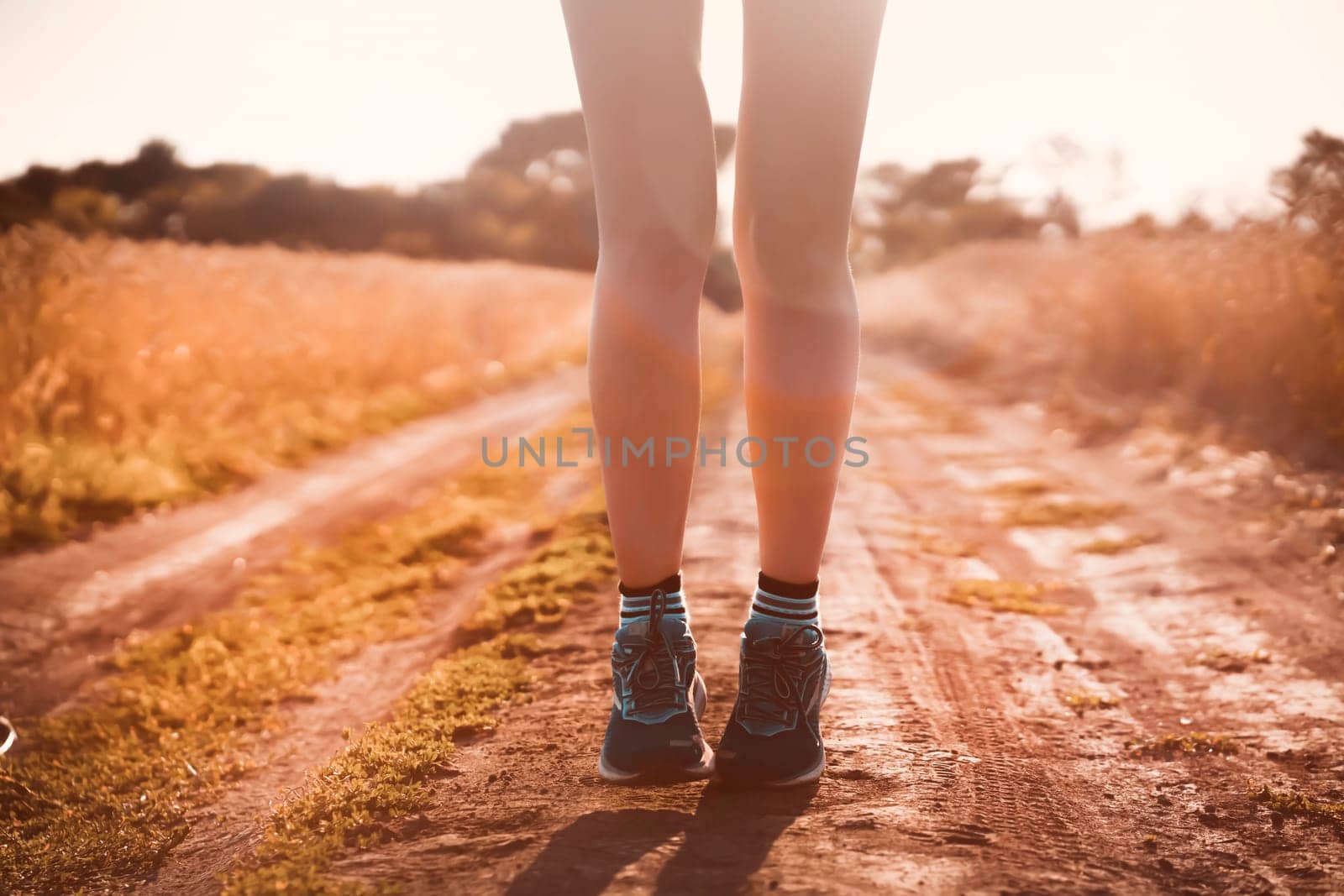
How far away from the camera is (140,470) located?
371 centimetres

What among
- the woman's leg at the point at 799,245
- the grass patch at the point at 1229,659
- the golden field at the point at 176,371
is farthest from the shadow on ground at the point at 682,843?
the golden field at the point at 176,371

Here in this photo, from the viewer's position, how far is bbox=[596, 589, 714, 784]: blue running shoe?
4.12 ft

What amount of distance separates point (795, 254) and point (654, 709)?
0.69m

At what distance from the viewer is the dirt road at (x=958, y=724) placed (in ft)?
3.49

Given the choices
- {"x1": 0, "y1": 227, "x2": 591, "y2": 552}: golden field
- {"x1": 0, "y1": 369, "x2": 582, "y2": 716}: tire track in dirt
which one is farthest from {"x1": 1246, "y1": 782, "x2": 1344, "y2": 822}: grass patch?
{"x1": 0, "y1": 227, "x2": 591, "y2": 552}: golden field

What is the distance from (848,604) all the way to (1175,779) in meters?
0.83

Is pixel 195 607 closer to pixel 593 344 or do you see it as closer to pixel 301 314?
pixel 593 344

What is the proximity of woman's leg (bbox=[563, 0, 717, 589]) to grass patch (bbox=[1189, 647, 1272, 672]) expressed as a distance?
47.0 inches

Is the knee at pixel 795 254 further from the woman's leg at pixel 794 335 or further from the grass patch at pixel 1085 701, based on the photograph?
the grass patch at pixel 1085 701

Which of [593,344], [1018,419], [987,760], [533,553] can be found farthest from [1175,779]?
[1018,419]

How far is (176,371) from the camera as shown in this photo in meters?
4.79

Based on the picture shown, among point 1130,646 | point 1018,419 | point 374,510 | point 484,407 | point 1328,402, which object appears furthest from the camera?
point 484,407

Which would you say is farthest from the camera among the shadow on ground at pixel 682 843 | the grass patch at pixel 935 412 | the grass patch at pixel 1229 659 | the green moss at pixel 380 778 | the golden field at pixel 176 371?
the grass patch at pixel 935 412

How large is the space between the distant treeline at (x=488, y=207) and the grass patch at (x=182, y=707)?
7.92m
